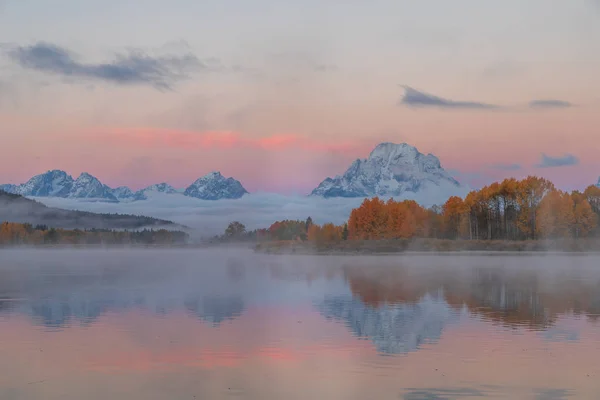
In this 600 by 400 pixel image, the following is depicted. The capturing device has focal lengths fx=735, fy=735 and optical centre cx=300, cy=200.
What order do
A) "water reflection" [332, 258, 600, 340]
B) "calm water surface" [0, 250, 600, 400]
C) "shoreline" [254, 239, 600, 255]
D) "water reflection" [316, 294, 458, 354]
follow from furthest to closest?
"shoreline" [254, 239, 600, 255], "water reflection" [332, 258, 600, 340], "water reflection" [316, 294, 458, 354], "calm water surface" [0, 250, 600, 400]

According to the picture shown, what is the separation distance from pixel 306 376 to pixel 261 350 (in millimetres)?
4326

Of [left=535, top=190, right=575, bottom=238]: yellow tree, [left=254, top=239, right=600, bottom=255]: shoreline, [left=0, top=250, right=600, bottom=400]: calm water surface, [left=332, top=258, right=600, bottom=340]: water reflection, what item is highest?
[left=535, top=190, right=575, bottom=238]: yellow tree

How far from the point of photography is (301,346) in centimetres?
2559

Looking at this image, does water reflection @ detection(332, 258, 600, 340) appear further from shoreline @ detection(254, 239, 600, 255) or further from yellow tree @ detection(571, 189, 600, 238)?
yellow tree @ detection(571, 189, 600, 238)

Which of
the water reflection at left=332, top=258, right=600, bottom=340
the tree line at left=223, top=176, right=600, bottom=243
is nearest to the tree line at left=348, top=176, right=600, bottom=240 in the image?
the tree line at left=223, top=176, right=600, bottom=243

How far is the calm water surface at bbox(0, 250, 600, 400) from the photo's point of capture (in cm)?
1923

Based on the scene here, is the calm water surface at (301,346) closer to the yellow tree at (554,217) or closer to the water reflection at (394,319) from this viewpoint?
the water reflection at (394,319)

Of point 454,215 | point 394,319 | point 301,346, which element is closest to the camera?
point 301,346

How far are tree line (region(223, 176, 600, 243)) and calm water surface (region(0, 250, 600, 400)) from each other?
111081 mm

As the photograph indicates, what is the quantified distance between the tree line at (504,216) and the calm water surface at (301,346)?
111 meters

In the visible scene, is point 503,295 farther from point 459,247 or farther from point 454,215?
point 454,215

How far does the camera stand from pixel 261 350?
2483cm


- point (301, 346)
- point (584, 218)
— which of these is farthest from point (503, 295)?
point (584, 218)

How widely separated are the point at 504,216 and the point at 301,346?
14131 centimetres
